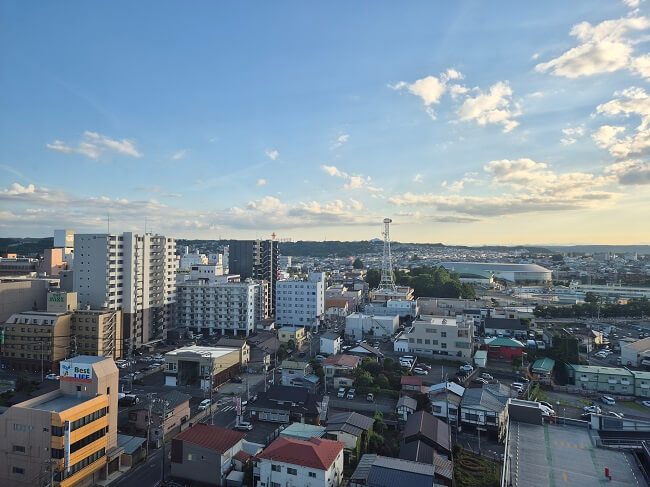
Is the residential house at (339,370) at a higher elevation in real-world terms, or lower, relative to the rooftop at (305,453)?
lower

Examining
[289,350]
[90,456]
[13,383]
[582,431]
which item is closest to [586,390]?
[582,431]

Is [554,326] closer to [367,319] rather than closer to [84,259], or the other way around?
[367,319]

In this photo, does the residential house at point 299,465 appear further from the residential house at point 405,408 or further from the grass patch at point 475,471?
the residential house at point 405,408

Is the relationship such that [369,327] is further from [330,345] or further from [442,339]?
[442,339]

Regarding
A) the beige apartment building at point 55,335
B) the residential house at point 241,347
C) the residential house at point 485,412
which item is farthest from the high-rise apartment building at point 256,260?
the residential house at point 485,412

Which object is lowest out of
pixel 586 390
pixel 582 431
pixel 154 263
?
pixel 586 390

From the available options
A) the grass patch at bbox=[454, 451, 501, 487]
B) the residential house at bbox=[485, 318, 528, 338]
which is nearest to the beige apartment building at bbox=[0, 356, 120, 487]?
the grass patch at bbox=[454, 451, 501, 487]

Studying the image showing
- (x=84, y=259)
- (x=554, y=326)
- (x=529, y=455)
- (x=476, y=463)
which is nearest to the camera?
(x=529, y=455)

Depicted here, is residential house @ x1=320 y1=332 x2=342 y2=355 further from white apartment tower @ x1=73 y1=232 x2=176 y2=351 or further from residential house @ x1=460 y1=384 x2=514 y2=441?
white apartment tower @ x1=73 y1=232 x2=176 y2=351
